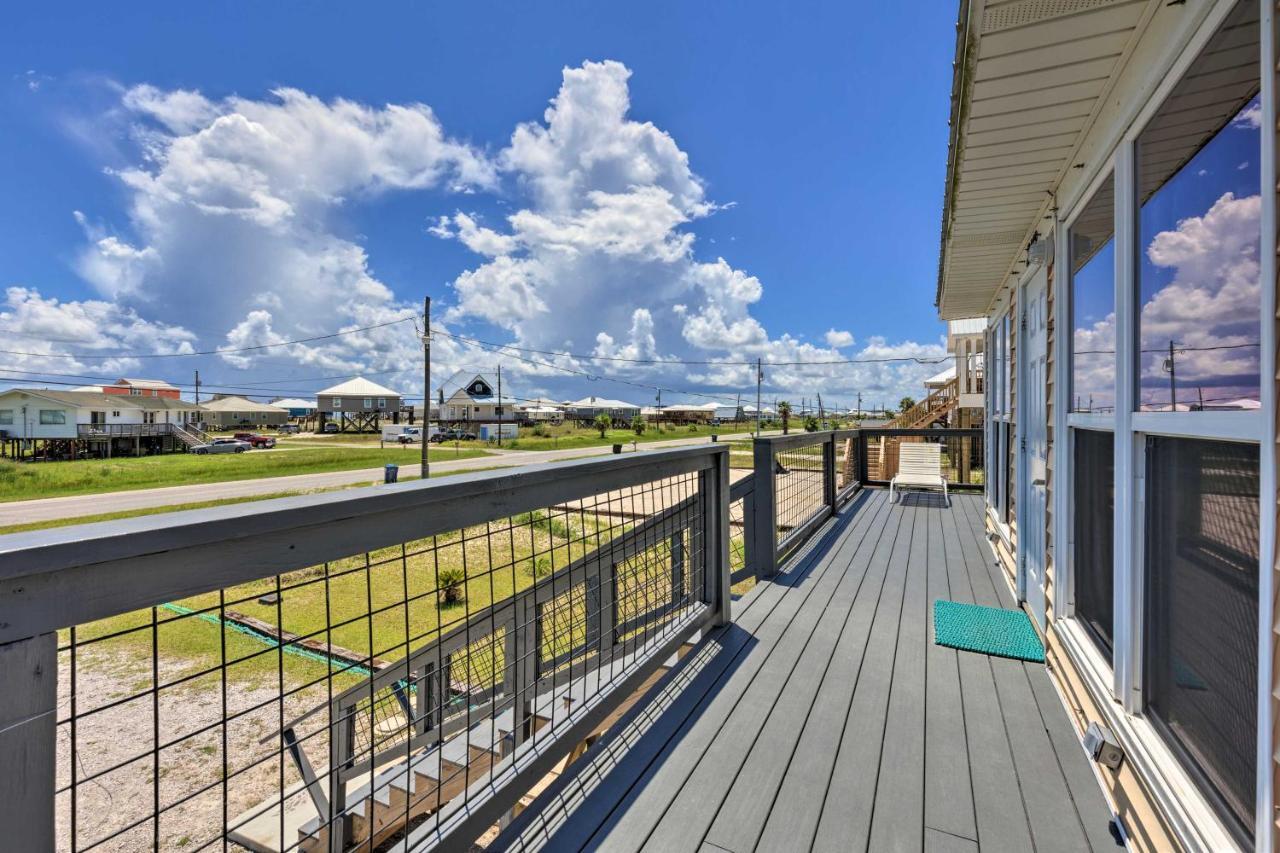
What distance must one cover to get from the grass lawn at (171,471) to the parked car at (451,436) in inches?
470

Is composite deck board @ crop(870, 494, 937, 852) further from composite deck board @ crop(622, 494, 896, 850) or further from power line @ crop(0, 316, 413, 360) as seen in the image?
power line @ crop(0, 316, 413, 360)

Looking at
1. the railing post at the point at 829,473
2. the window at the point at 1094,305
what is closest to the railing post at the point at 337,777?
the window at the point at 1094,305

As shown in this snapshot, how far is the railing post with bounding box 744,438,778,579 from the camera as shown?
3.48 m

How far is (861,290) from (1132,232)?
26.5m

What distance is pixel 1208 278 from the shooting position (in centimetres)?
123

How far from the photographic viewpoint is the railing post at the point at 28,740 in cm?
66

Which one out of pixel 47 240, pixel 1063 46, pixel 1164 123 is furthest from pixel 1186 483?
pixel 47 240

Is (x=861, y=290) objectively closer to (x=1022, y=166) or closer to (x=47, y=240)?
(x=1022, y=166)

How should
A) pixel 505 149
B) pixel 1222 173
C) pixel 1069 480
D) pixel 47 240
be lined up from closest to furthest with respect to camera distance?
pixel 1222 173 < pixel 1069 480 < pixel 505 149 < pixel 47 240

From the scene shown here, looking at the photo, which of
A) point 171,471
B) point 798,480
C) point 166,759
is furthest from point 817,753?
point 171,471

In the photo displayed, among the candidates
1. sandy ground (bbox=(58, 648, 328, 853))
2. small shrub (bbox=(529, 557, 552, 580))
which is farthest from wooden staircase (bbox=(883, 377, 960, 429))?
sandy ground (bbox=(58, 648, 328, 853))

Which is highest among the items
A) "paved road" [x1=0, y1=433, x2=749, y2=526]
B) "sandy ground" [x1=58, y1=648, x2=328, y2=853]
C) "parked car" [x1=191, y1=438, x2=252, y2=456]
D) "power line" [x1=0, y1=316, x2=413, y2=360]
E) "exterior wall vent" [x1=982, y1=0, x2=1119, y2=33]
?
"power line" [x1=0, y1=316, x2=413, y2=360]

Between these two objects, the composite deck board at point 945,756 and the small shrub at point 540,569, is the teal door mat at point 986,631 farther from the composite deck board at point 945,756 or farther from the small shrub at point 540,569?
the small shrub at point 540,569

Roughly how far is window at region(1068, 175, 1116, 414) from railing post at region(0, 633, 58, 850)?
8.34 feet
